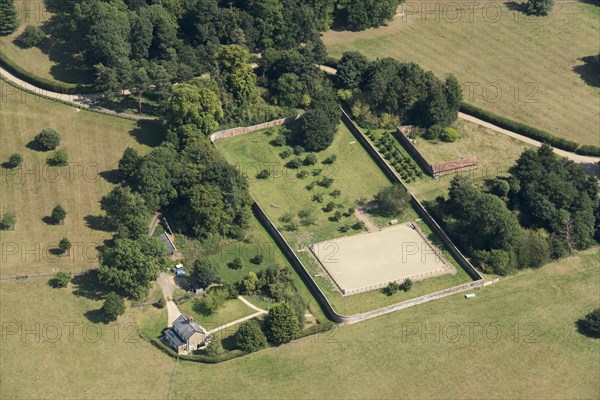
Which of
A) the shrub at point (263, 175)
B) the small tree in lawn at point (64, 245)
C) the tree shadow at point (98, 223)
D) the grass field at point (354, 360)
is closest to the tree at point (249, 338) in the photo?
the grass field at point (354, 360)

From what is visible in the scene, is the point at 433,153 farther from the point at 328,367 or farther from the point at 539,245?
the point at 328,367

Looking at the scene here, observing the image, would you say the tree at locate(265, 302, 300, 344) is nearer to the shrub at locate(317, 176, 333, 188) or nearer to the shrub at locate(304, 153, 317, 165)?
the shrub at locate(317, 176, 333, 188)

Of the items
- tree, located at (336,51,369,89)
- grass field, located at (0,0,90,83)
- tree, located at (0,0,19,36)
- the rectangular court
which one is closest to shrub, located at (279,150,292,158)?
tree, located at (336,51,369,89)

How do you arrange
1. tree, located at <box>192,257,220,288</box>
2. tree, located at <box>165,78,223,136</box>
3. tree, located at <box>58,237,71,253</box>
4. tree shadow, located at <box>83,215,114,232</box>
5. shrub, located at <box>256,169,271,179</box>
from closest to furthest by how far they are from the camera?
tree, located at <box>192,257,220,288</box>
tree, located at <box>58,237,71,253</box>
tree shadow, located at <box>83,215,114,232</box>
tree, located at <box>165,78,223,136</box>
shrub, located at <box>256,169,271,179</box>

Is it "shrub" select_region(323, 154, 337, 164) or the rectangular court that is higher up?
"shrub" select_region(323, 154, 337, 164)

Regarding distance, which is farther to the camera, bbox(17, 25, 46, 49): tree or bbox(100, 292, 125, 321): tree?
bbox(17, 25, 46, 49): tree

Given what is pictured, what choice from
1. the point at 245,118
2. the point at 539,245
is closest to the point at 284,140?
the point at 245,118

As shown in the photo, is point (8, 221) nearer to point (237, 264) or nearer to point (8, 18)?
point (237, 264)
